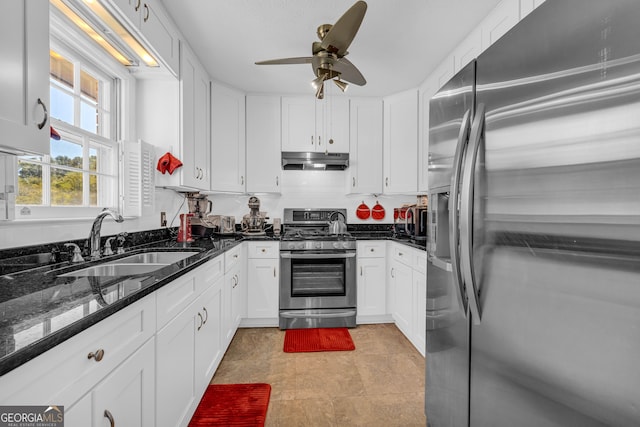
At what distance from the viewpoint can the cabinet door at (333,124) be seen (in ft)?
10.8

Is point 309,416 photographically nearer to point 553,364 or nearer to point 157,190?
point 553,364

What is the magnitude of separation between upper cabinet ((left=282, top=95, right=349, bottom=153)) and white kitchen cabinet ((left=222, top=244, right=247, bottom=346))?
1.33m

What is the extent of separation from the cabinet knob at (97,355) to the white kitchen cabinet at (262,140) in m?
2.53

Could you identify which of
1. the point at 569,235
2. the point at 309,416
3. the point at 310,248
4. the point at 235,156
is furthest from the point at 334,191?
the point at 569,235

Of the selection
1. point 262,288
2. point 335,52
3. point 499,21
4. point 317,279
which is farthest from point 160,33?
point 317,279

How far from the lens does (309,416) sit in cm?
170

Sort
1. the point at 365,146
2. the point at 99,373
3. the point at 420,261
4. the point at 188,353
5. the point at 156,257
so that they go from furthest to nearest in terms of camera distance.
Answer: the point at 365,146, the point at 420,261, the point at 156,257, the point at 188,353, the point at 99,373

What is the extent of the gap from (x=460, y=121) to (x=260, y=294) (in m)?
2.45

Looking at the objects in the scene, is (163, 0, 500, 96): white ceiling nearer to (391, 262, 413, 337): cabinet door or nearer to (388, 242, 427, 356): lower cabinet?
(388, 242, 427, 356): lower cabinet

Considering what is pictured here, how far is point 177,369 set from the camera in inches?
54.2

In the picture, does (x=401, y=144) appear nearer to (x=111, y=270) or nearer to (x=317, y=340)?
(x=317, y=340)

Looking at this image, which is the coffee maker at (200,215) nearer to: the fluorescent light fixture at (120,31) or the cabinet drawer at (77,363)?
the fluorescent light fixture at (120,31)

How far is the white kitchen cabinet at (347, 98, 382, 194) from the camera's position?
3340mm

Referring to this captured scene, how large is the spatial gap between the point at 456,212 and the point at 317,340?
2.07 m
